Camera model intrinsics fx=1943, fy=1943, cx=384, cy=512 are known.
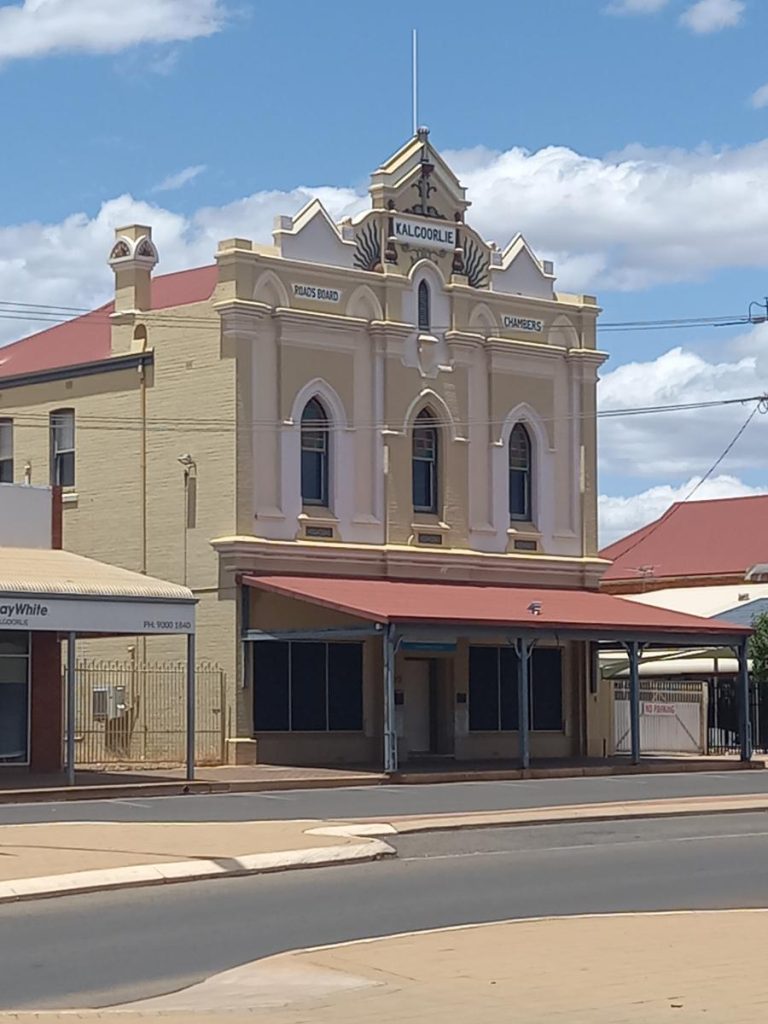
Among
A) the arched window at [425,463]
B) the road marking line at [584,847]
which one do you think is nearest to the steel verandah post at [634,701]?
the arched window at [425,463]

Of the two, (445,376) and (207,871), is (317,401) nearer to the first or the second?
(445,376)

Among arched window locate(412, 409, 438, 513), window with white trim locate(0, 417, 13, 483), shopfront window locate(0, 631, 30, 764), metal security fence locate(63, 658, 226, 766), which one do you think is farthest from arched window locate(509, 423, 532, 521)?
shopfront window locate(0, 631, 30, 764)

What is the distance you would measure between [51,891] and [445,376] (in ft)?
79.1

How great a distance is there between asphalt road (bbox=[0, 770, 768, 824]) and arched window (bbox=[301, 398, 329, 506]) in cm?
713

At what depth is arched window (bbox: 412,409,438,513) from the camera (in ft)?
129

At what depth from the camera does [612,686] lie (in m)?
42.8

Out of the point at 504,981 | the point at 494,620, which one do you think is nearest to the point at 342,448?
the point at 494,620

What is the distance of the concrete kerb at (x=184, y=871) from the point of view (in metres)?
16.5

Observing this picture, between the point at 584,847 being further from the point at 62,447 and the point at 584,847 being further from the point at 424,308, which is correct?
the point at 62,447

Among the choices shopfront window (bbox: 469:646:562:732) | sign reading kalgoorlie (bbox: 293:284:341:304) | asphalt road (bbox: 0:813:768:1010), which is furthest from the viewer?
shopfront window (bbox: 469:646:562:732)

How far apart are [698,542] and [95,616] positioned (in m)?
36.0

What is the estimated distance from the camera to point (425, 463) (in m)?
39.5

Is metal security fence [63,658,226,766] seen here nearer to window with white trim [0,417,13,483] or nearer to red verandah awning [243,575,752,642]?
red verandah awning [243,575,752,642]

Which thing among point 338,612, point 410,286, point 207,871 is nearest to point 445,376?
point 410,286
